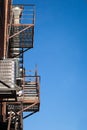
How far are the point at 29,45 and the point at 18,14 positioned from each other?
3326 millimetres

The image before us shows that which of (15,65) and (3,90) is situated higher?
(15,65)

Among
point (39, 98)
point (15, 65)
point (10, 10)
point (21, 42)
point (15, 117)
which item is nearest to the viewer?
point (15, 65)

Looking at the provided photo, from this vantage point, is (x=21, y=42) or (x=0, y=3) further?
(x=21, y=42)

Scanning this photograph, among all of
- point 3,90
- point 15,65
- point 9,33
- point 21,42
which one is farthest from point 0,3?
point 3,90

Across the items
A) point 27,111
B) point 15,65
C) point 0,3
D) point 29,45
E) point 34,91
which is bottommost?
point 27,111

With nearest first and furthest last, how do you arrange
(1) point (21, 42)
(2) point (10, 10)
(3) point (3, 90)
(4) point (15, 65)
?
(3) point (3, 90), (4) point (15, 65), (1) point (21, 42), (2) point (10, 10)

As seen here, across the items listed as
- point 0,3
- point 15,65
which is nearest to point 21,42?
point 0,3

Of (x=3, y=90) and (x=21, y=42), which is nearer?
(x=3, y=90)

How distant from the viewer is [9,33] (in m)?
16.6

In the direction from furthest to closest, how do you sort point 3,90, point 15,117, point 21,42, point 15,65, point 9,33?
point 21,42 → point 9,33 → point 15,117 → point 15,65 → point 3,90

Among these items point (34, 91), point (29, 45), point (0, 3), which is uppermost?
point (0, 3)

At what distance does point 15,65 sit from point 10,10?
11.1 metres

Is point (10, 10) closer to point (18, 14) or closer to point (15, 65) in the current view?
point (18, 14)

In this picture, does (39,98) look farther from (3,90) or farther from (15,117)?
(3,90)
